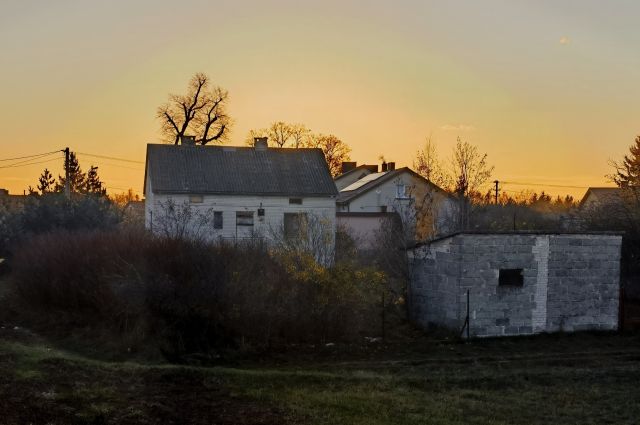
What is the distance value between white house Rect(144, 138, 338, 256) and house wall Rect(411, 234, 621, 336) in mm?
16473

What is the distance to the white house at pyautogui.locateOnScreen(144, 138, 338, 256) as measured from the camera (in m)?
36.5

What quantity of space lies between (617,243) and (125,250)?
13673 millimetres

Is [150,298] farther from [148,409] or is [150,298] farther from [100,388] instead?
[148,409]

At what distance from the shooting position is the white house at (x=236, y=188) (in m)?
36.5

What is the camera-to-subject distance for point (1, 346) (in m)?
15.0

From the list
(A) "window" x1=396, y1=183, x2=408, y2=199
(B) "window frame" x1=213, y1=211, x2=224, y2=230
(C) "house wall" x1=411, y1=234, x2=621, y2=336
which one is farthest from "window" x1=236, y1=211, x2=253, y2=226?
(C) "house wall" x1=411, y1=234, x2=621, y2=336

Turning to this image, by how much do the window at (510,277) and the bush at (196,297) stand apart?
124 inches

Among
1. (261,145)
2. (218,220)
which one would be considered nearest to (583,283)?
(218,220)

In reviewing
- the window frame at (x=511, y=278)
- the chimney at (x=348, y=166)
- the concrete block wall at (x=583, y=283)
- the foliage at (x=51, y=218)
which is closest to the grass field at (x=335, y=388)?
the window frame at (x=511, y=278)

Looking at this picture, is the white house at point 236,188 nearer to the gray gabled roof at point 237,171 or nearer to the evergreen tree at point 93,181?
the gray gabled roof at point 237,171

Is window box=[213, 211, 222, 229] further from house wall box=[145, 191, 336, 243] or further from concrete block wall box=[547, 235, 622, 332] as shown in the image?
concrete block wall box=[547, 235, 622, 332]

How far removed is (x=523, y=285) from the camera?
19.6m

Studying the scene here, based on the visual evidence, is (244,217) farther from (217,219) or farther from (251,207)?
(217,219)

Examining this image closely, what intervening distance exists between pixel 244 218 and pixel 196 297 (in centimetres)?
2022
